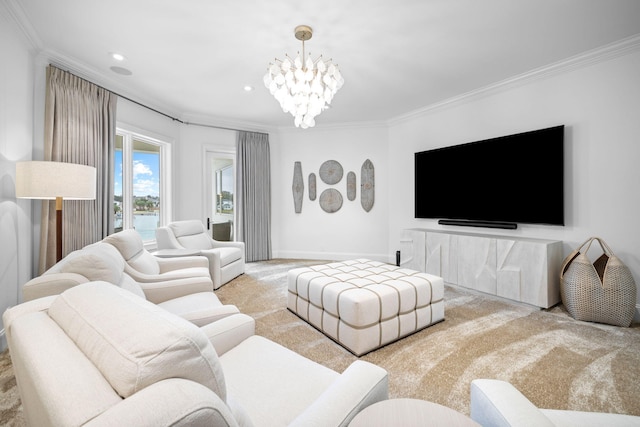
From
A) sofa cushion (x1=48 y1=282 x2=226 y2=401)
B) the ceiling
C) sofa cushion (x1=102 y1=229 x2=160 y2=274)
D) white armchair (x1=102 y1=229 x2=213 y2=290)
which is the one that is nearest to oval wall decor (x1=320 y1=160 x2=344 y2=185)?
the ceiling

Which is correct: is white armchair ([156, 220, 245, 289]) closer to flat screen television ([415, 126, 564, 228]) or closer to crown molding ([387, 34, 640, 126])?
flat screen television ([415, 126, 564, 228])

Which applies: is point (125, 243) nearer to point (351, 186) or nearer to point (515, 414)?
point (515, 414)

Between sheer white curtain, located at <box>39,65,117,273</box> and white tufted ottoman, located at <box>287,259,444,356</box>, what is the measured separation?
2.28m

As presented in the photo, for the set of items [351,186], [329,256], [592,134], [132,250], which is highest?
[592,134]

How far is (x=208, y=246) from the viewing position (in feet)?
13.4

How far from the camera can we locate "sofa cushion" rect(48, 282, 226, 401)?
0.53m

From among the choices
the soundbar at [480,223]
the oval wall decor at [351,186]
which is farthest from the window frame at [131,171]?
the soundbar at [480,223]

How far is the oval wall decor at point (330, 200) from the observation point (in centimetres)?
536

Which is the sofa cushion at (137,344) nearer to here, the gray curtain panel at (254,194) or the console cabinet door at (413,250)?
the console cabinet door at (413,250)

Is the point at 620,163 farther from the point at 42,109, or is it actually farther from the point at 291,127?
the point at 42,109

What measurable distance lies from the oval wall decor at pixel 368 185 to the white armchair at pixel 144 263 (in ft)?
10.1

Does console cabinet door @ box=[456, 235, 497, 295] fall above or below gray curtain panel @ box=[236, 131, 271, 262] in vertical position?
below

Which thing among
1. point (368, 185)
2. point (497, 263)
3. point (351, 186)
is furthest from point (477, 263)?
point (351, 186)

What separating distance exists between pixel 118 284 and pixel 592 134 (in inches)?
166
